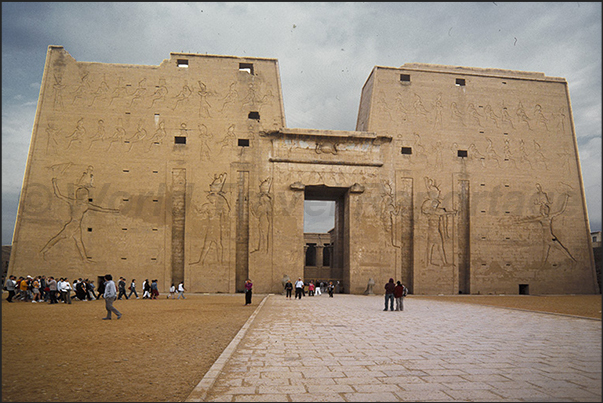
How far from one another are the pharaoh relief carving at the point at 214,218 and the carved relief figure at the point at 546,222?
17.1 meters

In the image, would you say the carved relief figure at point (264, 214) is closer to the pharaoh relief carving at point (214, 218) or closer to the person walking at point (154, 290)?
the pharaoh relief carving at point (214, 218)

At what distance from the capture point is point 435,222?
74.9 ft

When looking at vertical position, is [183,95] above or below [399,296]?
above

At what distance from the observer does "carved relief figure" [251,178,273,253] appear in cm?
2150

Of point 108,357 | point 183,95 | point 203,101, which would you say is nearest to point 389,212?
point 203,101

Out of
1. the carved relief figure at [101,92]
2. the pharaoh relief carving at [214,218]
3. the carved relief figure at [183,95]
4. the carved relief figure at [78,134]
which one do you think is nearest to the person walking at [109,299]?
the pharaoh relief carving at [214,218]

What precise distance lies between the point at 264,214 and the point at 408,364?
56.3ft

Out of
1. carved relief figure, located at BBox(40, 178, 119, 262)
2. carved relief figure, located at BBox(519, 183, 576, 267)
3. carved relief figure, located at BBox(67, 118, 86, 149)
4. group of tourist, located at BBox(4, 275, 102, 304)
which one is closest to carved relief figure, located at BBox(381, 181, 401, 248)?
carved relief figure, located at BBox(519, 183, 576, 267)

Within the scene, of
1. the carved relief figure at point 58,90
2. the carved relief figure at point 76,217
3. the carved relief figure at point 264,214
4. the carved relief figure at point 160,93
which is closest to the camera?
the carved relief figure at point 76,217

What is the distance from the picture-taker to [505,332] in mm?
7480

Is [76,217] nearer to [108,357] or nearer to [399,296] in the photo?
[399,296]

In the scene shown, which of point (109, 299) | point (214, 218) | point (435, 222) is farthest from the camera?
point (435, 222)

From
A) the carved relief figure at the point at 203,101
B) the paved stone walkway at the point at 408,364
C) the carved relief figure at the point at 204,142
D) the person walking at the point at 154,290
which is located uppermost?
the carved relief figure at the point at 203,101

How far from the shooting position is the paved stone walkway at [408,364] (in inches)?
149
